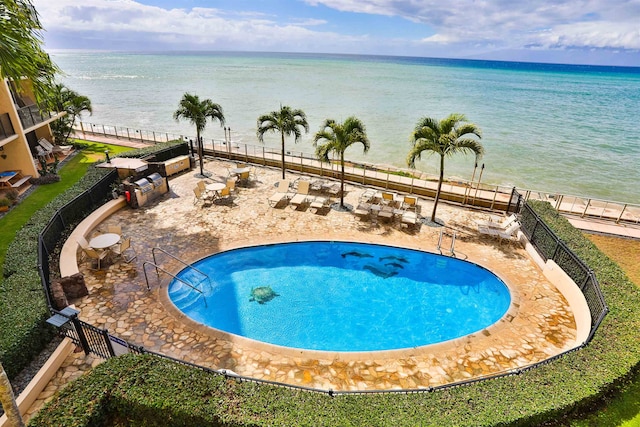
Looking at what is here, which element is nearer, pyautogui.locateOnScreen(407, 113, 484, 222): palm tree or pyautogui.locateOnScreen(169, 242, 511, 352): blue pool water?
pyautogui.locateOnScreen(169, 242, 511, 352): blue pool water

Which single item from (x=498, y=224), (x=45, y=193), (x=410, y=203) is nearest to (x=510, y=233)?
(x=498, y=224)

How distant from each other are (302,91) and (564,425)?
3499 inches

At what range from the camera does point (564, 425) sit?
6512 mm

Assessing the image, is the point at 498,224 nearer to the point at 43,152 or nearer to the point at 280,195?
the point at 280,195

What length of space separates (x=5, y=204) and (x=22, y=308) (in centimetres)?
1150

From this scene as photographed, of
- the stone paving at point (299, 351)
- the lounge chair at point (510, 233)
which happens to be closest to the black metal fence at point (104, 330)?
the lounge chair at point (510, 233)

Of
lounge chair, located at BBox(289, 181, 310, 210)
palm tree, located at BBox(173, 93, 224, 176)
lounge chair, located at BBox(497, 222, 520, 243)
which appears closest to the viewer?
lounge chair, located at BBox(497, 222, 520, 243)

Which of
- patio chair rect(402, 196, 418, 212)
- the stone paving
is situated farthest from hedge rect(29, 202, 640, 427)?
patio chair rect(402, 196, 418, 212)

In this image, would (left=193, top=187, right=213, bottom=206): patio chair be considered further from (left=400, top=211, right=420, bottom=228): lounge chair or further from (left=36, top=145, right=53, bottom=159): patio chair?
(left=36, top=145, right=53, bottom=159): patio chair

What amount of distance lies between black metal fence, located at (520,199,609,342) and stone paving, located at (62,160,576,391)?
76 centimetres

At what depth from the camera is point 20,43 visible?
18.5ft

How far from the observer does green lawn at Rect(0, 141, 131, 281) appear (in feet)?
46.3

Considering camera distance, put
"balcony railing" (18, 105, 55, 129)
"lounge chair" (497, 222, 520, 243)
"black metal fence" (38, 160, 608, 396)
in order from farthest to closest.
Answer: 1. "balcony railing" (18, 105, 55, 129)
2. "lounge chair" (497, 222, 520, 243)
3. "black metal fence" (38, 160, 608, 396)

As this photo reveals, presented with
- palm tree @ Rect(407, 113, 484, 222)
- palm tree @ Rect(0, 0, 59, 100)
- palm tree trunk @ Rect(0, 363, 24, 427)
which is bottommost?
palm tree trunk @ Rect(0, 363, 24, 427)
